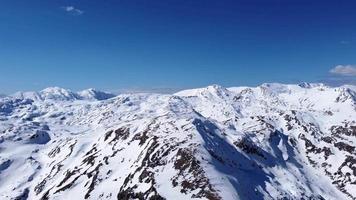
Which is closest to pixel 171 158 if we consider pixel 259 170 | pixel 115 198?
pixel 115 198

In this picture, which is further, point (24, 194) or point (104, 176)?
point (24, 194)

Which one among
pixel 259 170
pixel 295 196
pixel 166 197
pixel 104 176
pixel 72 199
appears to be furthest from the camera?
pixel 259 170

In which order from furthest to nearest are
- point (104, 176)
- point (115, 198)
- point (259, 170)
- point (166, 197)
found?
point (259, 170) → point (104, 176) → point (115, 198) → point (166, 197)

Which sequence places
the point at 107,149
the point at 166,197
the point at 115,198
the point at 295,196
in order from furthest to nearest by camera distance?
the point at 107,149
the point at 295,196
the point at 115,198
the point at 166,197

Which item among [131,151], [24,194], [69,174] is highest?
[131,151]

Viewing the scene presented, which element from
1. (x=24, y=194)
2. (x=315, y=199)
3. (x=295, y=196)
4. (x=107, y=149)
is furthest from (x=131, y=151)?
(x=315, y=199)

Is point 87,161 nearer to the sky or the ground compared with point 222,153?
nearer to the ground

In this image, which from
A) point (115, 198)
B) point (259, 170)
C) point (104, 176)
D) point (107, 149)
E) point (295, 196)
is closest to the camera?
point (115, 198)

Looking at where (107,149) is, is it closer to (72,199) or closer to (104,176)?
(104,176)

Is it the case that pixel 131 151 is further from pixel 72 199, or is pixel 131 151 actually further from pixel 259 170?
pixel 259 170
